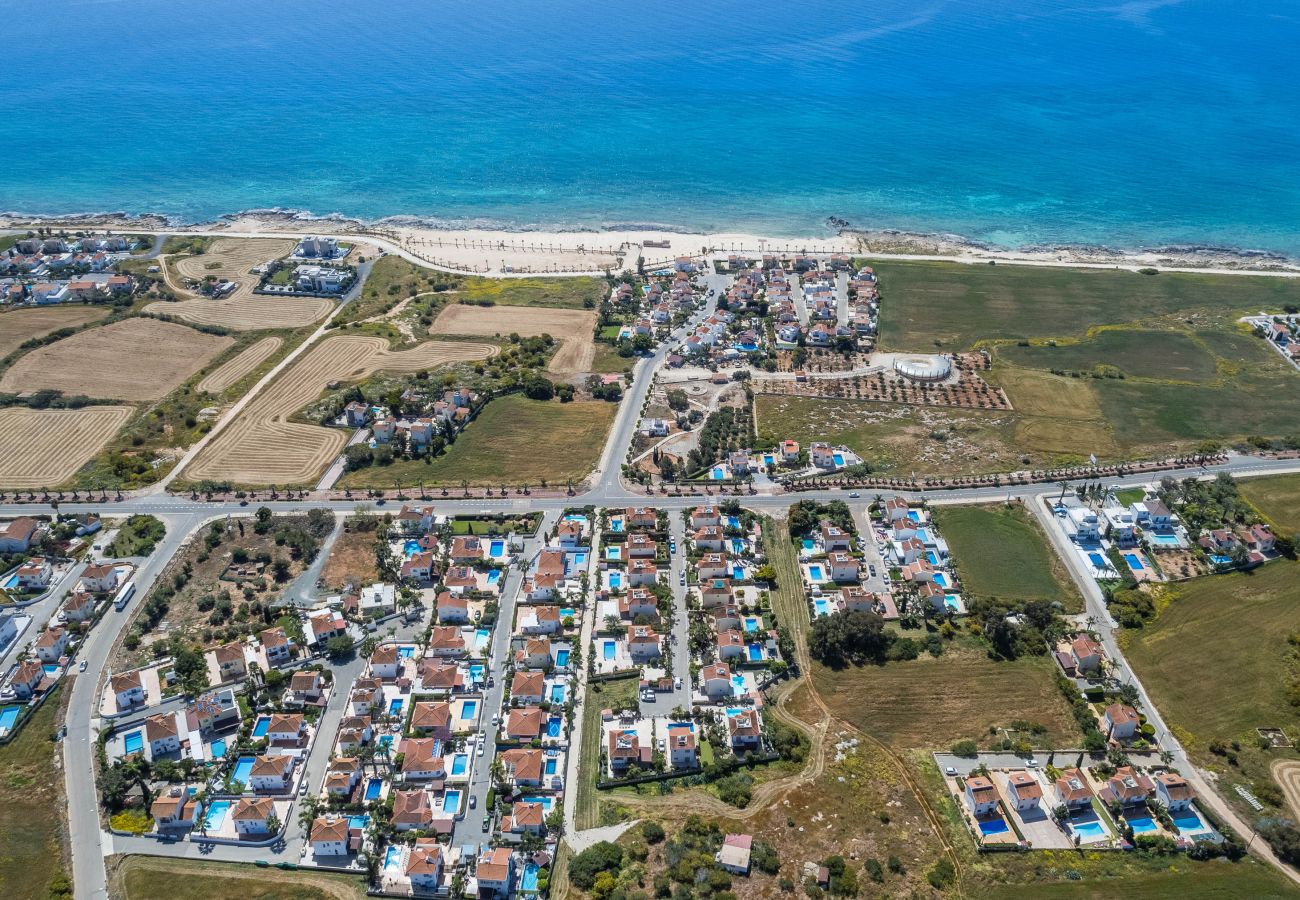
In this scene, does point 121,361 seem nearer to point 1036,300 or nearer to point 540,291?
point 540,291

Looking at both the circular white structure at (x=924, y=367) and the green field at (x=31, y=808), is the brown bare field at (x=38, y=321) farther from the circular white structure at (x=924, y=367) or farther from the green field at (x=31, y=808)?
the circular white structure at (x=924, y=367)

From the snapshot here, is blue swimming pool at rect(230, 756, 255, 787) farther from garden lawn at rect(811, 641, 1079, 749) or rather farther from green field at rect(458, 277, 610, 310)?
green field at rect(458, 277, 610, 310)

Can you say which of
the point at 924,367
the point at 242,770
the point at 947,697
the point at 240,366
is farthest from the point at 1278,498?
the point at 240,366

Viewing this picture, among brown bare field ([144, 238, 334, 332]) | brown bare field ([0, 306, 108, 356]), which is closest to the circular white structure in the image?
brown bare field ([144, 238, 334, 332])

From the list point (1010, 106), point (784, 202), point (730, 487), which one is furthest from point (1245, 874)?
point (1010, 106)

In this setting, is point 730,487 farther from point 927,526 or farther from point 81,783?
point 81,783

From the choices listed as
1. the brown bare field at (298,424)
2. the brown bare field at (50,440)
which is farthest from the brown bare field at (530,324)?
the brown bare field at (50,440)
